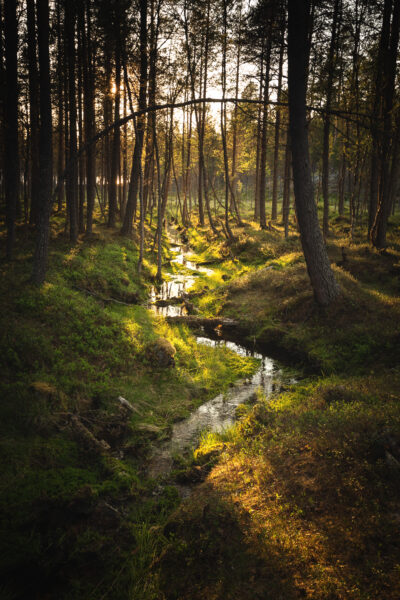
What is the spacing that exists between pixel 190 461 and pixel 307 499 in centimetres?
240

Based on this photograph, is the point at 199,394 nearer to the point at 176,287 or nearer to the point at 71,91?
the point at 176,287

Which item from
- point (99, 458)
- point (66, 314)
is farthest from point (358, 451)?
point (66, 314)

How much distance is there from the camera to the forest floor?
3.25 metres

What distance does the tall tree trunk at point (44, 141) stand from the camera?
29.8 ft

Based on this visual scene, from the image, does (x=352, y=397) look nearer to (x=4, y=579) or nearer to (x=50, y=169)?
(x=4, y=579)

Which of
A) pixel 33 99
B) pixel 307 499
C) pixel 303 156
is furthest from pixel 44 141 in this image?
pixel 307 499

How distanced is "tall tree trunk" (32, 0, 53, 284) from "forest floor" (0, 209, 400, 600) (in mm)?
1016

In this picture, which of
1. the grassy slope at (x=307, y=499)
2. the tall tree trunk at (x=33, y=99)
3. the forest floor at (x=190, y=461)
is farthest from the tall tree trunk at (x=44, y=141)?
the grassy slope at (x=307, y=499)

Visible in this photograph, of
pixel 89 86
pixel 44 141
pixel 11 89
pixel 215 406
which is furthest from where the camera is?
pixel 89 86

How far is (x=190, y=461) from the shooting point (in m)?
5.61

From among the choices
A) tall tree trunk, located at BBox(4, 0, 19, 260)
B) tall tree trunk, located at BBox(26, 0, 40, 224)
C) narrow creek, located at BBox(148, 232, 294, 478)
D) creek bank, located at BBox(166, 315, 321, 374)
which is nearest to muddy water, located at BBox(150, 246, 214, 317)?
narrow creek, located at BBox(148, 232, 294, 478)

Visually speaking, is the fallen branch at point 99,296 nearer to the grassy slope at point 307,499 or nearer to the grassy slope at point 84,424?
the grassy slope at point 84,424

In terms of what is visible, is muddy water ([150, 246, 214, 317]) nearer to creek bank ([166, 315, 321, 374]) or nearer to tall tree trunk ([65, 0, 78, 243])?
creek bank ([166, 315, 321, 374])

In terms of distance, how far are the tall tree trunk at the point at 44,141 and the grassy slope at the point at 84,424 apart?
3.73 ft
